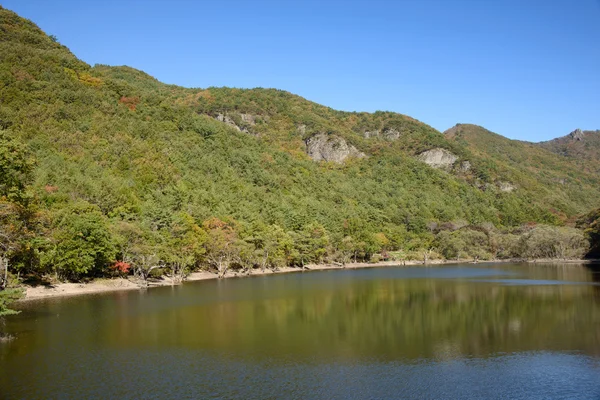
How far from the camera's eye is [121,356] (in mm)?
26938

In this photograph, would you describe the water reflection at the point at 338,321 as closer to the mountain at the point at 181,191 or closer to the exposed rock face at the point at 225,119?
the mountain at the point at 181,191

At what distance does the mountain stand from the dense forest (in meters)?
0.31

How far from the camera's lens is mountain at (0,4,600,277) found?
53781 mm

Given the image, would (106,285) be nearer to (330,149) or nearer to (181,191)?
(181,191)

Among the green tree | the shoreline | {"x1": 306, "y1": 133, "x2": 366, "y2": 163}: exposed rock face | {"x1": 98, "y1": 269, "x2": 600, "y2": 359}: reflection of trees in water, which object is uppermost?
{"x1": 306, "y1": 133, "x2": 366, "y2": 163}: exposed rock face

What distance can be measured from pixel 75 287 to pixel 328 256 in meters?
61.2

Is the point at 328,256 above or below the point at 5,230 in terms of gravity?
below

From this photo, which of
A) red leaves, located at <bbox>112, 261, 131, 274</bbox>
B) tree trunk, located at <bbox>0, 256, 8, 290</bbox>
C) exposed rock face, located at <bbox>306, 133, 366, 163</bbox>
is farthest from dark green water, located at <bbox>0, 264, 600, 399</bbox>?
exposed rock face, located at <bbox>306, 133, 366, 163</bbox>

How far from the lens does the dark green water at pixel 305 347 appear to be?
71.6 ft

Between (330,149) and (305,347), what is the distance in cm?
16444

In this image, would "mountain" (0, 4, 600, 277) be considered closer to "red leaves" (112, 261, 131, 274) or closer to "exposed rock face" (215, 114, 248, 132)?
"red leaves" (112, 261, 131, 274)

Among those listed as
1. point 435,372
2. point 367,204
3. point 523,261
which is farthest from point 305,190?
point 435,372

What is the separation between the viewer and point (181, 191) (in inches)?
3469

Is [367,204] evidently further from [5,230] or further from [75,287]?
[5,230]
